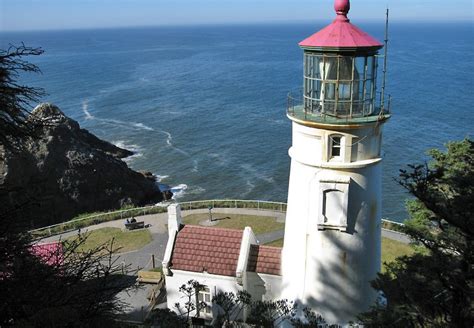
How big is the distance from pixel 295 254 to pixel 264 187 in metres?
24.6

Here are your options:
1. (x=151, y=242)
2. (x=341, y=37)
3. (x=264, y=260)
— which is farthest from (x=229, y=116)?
(x=341, y=37)

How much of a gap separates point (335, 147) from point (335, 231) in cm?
187

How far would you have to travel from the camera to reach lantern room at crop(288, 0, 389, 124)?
889 cm

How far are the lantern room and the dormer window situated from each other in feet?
1.32

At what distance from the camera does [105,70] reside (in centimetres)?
9712

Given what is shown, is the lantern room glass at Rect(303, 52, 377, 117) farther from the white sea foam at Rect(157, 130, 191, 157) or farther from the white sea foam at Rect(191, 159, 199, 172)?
the white sea foam at Rect(157, 130, 191, 157)

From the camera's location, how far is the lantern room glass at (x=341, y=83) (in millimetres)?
9070

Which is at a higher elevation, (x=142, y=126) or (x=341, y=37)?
(x=341, y=37)

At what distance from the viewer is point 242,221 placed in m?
22.7

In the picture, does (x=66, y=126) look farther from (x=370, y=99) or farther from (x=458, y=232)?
(x=458, y=232)

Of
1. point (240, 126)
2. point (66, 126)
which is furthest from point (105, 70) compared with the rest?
point (66, 126)

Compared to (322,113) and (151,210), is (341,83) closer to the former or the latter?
(322,113)

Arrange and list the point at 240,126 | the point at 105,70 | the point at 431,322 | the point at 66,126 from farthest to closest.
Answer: the point at 105,70 → the point at 240,126 → the point at 66,126 → the point at 431,322

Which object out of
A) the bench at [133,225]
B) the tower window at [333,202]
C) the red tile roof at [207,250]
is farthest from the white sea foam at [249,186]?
the tower window at [333,202]
